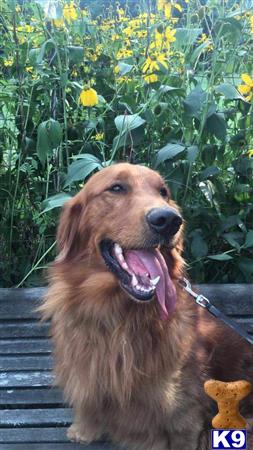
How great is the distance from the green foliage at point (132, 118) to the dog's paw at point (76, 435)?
1078mm

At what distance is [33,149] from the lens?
3.38 meters

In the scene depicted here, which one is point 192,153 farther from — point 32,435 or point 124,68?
point 32,435

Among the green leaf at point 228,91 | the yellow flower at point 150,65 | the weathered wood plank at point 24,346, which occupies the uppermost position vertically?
the yellow flower at point 150,65

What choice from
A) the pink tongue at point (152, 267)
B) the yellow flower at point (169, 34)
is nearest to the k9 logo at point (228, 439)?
the pink tongue at point (152, 267)

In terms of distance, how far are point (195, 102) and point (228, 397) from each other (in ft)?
5.43

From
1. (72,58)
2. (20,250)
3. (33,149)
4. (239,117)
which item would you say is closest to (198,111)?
(239,117)

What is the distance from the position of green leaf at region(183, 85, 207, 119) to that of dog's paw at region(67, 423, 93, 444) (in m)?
1.69

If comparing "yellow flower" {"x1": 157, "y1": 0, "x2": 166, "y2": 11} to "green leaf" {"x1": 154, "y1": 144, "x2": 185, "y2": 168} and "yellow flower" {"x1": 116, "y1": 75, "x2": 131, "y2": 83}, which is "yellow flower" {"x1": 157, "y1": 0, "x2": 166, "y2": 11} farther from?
"green leaf" {"x1": 154, "y1": 144, "x2": 185, "y2": 168}

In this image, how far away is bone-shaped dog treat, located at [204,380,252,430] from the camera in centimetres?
183

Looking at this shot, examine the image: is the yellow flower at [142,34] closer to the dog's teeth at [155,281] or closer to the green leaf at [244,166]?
the green leaf at [244,166]

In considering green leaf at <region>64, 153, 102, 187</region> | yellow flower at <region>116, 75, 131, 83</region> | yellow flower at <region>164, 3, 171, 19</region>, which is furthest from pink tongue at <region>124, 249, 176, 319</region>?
yellow flower at <region>164, 3, 171, 19</region>

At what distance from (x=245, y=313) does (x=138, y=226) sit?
142 centimetres

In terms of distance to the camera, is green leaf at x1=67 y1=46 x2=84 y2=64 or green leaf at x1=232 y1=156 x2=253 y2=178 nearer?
green leaf at x1=67 y1=46 x2=84 y2=64

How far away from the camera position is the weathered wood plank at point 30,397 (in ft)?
8.58
